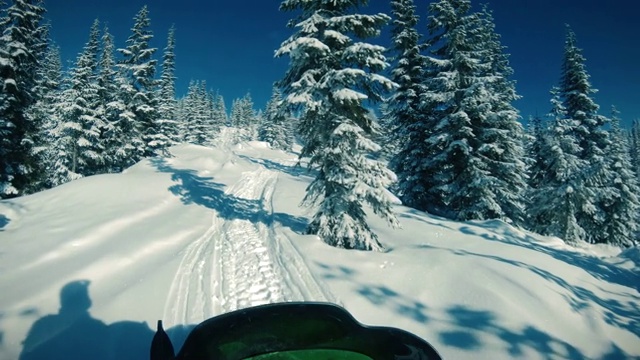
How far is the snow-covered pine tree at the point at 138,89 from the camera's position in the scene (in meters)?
26.5

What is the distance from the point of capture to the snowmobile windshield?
9.37 feet

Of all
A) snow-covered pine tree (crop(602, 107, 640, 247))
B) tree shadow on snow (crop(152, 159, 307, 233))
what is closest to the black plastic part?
tree shadow on snow (crop(152, 159, 307, 233))

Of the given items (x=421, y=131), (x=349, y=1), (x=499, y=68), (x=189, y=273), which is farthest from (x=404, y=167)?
(x=189, y=273)

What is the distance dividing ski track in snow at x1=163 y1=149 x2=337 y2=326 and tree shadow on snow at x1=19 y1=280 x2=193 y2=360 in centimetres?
48

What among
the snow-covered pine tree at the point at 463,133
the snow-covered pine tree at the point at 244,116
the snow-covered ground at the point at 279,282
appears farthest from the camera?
the snow-covered pine tree at the point at 244,116

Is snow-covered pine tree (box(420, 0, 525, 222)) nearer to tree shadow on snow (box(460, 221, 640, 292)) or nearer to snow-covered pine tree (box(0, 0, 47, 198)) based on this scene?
tree shadow on snow (box(460, 221, 640, 292))

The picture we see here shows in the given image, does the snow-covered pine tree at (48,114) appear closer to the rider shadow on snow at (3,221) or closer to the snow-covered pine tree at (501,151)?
the rider shadow on snow at (3,221)

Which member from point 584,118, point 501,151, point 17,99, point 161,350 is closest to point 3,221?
point 161,350

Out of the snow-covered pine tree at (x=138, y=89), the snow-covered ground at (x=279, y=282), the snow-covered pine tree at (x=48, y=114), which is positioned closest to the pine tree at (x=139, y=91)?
the snow-covered pine tree at (x=138, y=89)

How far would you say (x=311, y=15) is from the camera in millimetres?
9750

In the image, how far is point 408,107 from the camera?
18609 mm

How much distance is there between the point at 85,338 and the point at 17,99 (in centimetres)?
2199

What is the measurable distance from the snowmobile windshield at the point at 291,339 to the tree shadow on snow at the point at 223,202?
24.5 feet

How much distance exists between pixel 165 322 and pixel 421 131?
54.9 ft
